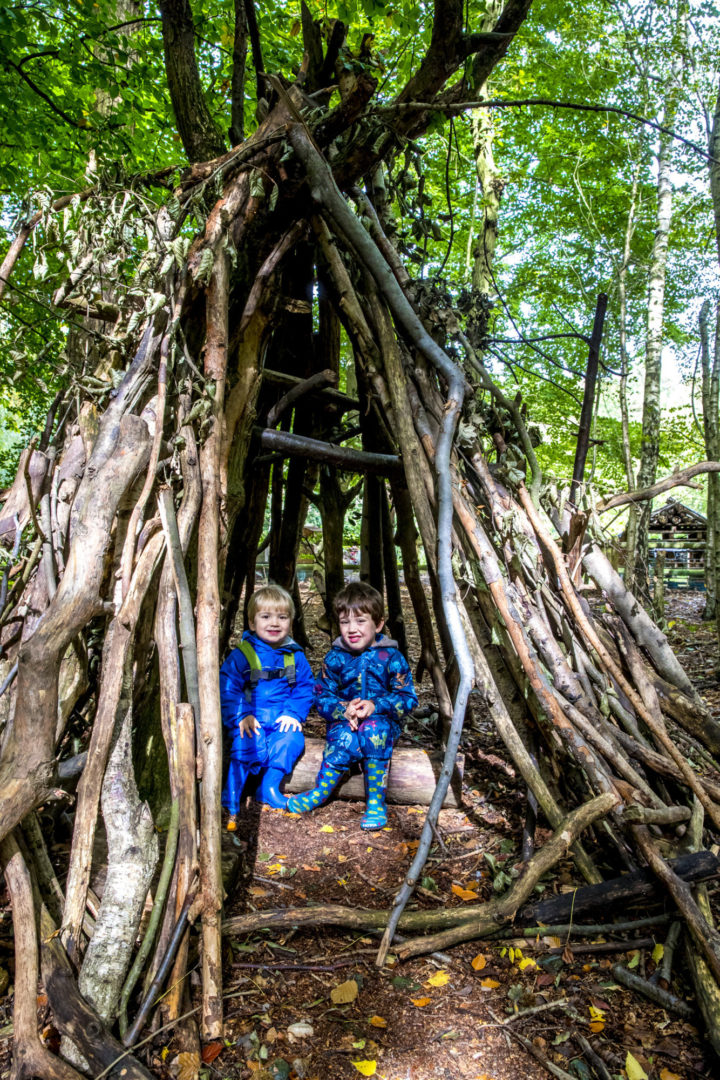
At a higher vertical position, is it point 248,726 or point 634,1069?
point 248,726

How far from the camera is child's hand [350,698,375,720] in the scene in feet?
9.49

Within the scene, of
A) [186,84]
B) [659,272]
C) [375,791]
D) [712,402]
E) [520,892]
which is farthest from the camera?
[659,272]

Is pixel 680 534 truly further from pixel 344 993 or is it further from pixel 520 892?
pixel 344 993

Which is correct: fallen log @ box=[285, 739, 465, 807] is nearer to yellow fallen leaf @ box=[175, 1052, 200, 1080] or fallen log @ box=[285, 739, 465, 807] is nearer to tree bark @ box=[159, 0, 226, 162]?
yellow fallen leaf @ box=[175, 1052, 200, 1080]

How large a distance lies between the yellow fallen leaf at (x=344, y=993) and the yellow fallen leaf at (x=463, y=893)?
593 millimetres

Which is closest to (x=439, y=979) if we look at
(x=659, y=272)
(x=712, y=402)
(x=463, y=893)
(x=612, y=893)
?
(x=463, y=893)

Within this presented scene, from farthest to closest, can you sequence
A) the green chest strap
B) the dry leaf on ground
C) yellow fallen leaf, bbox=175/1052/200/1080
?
the green chest strap < the dry leaf on ground < yellow fallen leaf, bbox=175/1052/200/1080

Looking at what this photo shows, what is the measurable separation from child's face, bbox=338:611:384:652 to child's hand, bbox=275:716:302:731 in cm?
46

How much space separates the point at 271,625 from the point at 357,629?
45cm

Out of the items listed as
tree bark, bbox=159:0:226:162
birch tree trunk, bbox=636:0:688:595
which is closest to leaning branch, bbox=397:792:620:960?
tree bark, bbox=159:0:226:162

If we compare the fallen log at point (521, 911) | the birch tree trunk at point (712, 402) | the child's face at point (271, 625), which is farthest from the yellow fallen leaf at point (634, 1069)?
the birch tree trunk at point (712, 402)

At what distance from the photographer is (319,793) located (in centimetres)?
287

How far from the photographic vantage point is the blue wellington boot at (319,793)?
9.32 feet

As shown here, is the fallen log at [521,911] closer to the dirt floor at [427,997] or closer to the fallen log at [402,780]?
the dirt floor at [427,997]
